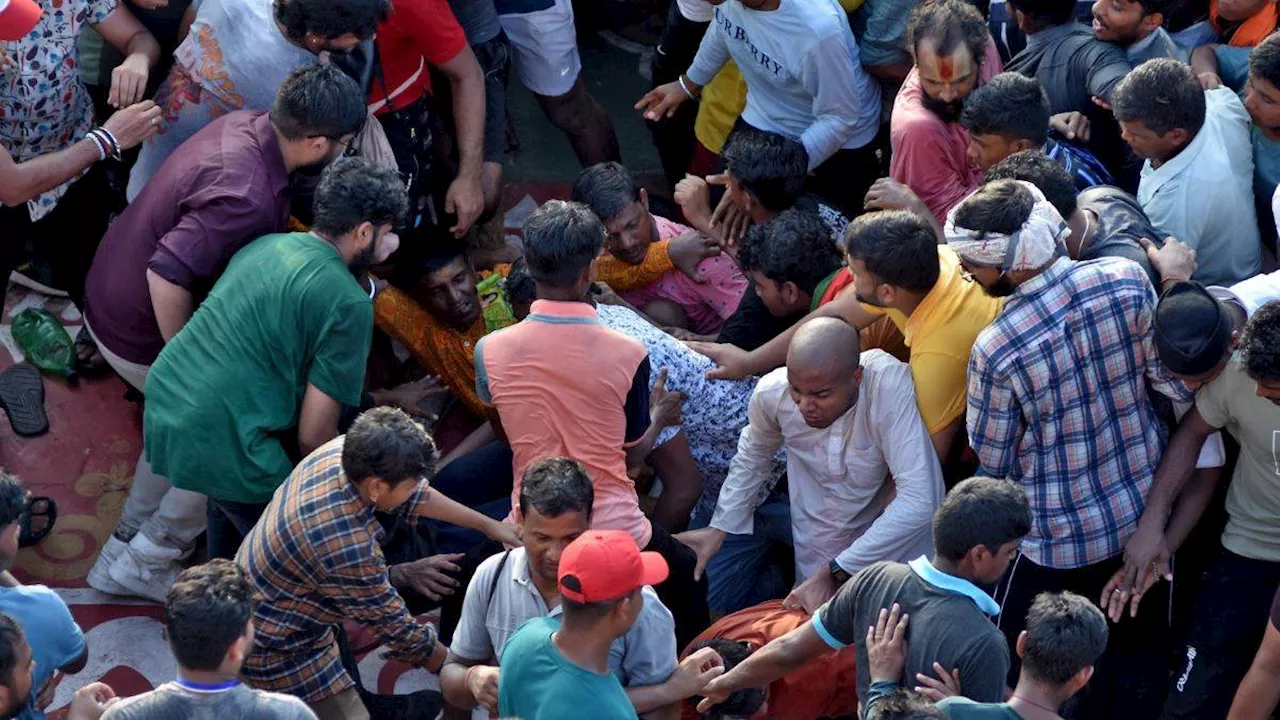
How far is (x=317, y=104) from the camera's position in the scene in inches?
196

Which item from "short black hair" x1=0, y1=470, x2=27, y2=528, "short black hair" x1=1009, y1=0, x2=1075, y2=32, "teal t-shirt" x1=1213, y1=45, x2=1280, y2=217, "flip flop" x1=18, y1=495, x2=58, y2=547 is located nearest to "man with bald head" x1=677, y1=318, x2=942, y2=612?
"teal t-shirt" x1=1213, y1=45, x2=1280, y2=217

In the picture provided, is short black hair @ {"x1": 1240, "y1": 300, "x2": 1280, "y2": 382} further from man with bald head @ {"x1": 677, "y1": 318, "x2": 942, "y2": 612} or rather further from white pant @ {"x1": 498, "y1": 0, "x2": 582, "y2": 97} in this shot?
white pant @ {"x1": 498, "y1": 0, "x2": 582, "y2": 97}

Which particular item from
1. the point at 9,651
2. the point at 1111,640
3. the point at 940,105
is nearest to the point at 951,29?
the point at 940,105

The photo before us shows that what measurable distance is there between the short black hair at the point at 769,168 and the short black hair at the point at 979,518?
197cm

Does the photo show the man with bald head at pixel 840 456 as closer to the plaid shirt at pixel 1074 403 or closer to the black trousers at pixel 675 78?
the plaid shirt at pixel 1074 403

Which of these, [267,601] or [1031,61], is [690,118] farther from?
[267,601]

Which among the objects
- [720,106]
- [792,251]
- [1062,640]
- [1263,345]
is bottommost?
[720,106]

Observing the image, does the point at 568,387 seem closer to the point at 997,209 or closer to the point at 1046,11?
the point at 997,209

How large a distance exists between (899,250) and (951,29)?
1.11 meters

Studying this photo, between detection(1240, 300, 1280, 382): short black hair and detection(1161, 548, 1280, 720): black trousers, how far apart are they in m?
0.69

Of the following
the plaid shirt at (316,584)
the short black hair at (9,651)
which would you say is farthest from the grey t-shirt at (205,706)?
the plaid shirt at (316,584)

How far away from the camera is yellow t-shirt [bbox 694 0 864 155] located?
6.35m

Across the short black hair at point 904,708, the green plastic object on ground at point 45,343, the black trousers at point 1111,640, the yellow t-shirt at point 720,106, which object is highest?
the short black hair at point 904,708

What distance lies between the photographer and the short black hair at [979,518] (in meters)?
3.88
